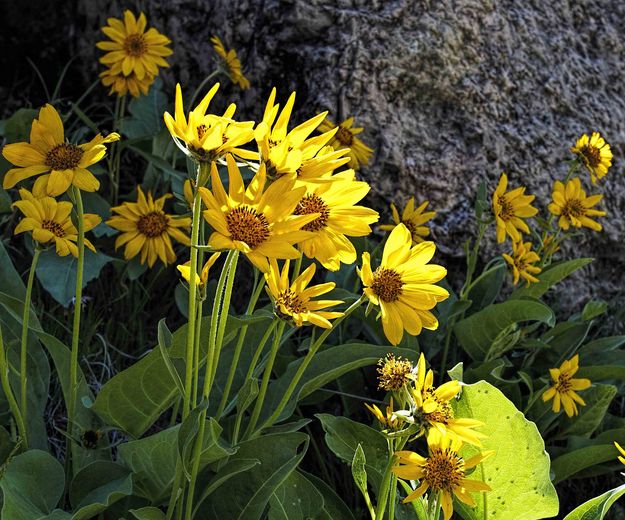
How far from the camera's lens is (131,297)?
8.50 feet

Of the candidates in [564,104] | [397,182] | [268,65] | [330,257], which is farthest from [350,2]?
[330,257]

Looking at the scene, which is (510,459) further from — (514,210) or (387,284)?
(514,210)

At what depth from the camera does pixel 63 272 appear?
2396mm

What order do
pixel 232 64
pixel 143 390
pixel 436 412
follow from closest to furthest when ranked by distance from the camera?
pixel 436 412 → pixel 143 390 → pixel 232 64

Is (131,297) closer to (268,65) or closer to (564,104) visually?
(268,65)

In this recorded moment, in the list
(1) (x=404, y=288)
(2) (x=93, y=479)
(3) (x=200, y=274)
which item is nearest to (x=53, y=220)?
(3) (x=200, y=274)

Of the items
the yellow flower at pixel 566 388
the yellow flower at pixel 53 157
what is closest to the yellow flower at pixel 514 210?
the yellow flower at pixel 566 388

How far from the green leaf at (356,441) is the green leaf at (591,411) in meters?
0.69

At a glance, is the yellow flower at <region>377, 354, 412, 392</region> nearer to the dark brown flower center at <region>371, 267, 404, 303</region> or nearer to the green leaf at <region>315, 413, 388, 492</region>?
the dark brown flower center at <region>371, 267, 404, 303</region>

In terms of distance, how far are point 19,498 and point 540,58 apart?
228 cm

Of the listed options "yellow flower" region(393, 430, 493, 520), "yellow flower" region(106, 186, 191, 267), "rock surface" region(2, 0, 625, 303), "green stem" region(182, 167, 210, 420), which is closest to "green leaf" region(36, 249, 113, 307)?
"yellow flower" region(106, 186, 191, 267)

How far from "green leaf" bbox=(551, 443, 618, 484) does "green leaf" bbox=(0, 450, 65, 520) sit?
4.00 feet

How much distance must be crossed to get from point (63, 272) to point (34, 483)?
0.93 meters

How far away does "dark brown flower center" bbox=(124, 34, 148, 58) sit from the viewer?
2.74 meters
